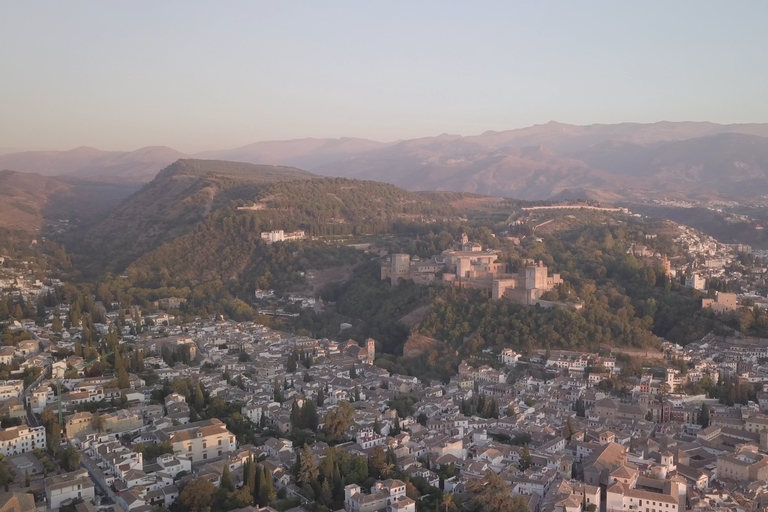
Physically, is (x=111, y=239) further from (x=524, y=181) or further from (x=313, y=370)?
(x=524, y=181)

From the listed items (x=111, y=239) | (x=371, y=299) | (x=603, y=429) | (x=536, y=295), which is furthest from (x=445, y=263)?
(x=111, y=239)

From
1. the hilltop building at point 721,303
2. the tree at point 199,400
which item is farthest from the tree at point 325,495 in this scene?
the hilltop building at point 721,303

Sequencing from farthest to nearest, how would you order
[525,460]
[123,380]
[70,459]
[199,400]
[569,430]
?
[123,380] → [199,400] → [569,430] → [525,460] → [70,459]

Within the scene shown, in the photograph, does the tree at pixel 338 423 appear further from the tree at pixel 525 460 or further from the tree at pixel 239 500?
the tree at pixel 525 460

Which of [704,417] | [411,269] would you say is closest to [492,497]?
[704,417]

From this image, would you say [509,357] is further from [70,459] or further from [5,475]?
[5,475]

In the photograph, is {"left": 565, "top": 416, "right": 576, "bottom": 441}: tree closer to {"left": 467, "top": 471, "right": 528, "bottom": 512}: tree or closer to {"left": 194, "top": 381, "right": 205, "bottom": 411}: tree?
{"left": 467, "top": 471, "right": 528, "bottom": 512}: tree
